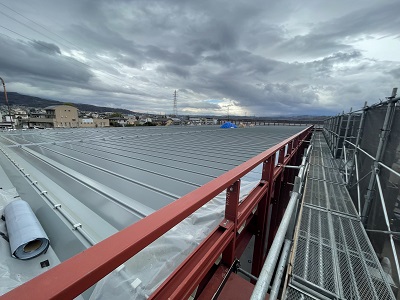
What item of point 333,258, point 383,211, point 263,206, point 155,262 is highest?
point 155,262

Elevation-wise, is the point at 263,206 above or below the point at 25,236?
below

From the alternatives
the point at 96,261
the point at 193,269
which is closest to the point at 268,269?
the point at 193,269

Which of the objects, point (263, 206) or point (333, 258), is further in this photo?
point (263, 206)

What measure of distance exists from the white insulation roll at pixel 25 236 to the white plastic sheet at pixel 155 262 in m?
0.59

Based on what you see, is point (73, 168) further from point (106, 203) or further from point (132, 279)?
point (132, 279)

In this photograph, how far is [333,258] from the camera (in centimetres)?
243

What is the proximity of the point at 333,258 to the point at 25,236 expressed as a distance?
3.36m

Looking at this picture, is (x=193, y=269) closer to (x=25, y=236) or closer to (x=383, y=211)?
(x=25, y=236)

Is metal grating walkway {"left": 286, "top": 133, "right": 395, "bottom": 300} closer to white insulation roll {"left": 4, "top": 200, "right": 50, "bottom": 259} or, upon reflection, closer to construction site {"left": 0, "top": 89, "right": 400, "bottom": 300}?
construction site {"left": 0, "top": 89, "right": 400, "bottom": 300}

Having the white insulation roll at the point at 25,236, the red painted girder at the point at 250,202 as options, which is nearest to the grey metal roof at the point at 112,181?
the white insulation roll at the point at 25,236

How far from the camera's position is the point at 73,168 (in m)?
3.11

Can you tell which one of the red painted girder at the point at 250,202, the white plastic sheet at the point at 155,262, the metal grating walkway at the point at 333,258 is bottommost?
the metal grating walkway at the point at 333,258

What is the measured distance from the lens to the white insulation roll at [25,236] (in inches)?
51.6

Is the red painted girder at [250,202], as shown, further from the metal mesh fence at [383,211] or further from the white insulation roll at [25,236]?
the white insulation roll at [25,236]
